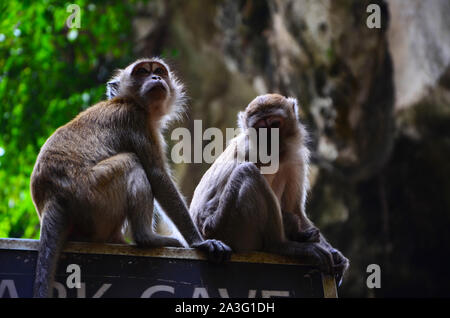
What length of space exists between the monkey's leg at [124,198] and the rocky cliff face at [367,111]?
5396mm

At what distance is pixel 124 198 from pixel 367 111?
24.0 ft

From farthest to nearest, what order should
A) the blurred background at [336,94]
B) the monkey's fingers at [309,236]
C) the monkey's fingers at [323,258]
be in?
the blurred background at [336,94], the monkey's fingers at [309,236], the monkey's fingers at [323,258]

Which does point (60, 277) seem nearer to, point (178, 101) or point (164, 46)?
point (178, 101)

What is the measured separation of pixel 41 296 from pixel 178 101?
2494 mm

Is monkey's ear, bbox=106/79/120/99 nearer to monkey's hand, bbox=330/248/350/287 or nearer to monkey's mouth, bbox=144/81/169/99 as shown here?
monkey's mouth, bbox=144/81/169/99

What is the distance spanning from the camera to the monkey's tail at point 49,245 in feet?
10.3

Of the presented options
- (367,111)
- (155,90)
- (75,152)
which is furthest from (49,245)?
(367,111)

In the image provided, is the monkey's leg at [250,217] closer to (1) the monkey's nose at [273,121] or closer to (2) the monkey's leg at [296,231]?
(2) the monkey's leg at [296,231]

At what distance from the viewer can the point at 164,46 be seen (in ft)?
44.9

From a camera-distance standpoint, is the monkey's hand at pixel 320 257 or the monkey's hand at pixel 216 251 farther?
the monkey's hand at pixel 320 257

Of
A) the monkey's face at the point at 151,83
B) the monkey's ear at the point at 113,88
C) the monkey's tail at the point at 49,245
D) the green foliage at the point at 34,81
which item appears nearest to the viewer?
the monkey's tail at the point at 49,245

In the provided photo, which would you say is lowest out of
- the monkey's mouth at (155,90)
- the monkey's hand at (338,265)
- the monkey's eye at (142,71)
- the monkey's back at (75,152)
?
the monkey's hand at (338,265)

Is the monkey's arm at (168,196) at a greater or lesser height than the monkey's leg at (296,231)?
greater

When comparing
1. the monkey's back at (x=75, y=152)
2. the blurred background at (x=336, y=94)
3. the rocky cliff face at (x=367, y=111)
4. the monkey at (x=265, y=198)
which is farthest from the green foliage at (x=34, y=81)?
the monkey at (x=265, y=198)
